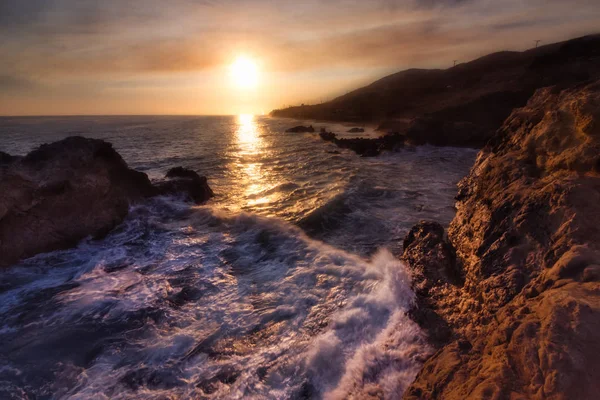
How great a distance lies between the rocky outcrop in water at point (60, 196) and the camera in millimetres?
7707

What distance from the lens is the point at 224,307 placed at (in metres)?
5.79

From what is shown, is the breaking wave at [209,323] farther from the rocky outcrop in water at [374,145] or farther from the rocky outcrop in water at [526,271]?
the rocky outcrop in water at [374,145]

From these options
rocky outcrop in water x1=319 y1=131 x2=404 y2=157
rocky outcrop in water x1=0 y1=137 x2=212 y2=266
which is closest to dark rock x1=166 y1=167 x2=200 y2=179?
rocky outcrop in water x1=0 y1=137 x2=212 y2=266

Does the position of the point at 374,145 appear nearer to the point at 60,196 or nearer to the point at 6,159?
the point at 60,196

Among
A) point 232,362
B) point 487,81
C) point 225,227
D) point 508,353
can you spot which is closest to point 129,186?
point 225,227

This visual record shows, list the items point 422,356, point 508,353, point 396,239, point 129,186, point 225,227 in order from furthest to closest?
point 129,186
point 225,227
point 396,239
point 422,356
point 508,353

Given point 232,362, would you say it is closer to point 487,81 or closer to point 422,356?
point 422,356

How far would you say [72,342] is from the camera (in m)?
5.07

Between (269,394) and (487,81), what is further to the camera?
(487,81)

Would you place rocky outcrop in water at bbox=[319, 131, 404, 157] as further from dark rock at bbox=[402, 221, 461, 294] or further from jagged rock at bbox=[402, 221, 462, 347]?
jagged rock at bbox=[402, 221, 462, 347]

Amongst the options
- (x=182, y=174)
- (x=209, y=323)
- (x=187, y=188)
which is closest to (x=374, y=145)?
(x=182, y=174)

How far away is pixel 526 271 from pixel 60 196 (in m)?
11.0

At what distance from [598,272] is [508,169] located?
2.71 meters

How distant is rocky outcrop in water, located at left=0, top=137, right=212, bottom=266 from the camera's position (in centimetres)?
771
